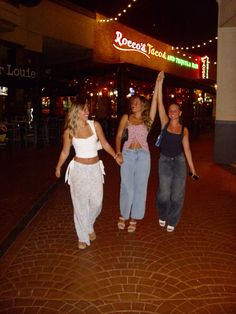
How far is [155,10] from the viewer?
26594 mm

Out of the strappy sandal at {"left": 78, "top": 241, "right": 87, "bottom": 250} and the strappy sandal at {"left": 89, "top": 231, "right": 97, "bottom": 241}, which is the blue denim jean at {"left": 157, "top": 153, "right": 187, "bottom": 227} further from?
the strappy sandal at {"left": 78, "top": 241, "right": 87, "bottom": 250}

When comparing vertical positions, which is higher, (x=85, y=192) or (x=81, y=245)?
(x=85, y=192)

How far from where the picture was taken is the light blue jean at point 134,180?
538 cm

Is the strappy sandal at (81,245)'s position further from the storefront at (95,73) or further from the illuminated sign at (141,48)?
the illuminated sign at (141,48)

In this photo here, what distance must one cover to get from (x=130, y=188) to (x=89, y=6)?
17441mm

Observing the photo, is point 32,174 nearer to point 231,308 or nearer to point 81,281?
point 81,281

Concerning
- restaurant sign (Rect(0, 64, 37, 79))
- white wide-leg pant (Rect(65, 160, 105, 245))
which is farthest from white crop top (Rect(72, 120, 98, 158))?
restaurant sign (Rect(0, 64, 37, 79))

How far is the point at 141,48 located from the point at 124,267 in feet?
66.7

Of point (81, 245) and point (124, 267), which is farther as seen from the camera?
point (81, 245)

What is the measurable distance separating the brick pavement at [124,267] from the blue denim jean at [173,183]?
0.36 m

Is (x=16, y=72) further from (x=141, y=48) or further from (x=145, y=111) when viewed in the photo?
(x=141, y=48)

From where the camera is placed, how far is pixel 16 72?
1425 cm

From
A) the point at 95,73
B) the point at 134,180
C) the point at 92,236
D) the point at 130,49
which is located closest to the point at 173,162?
the point at 134,180

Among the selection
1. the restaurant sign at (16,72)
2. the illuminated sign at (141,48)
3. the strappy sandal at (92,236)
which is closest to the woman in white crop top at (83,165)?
the strappy sandal at (92,236)
